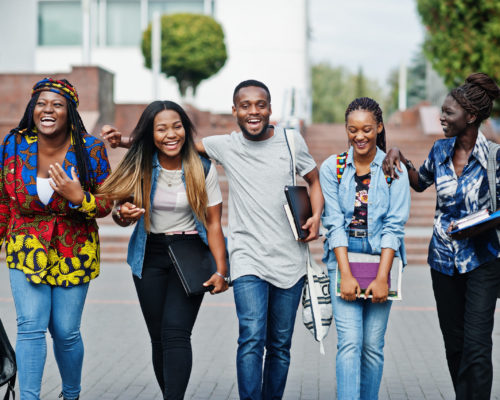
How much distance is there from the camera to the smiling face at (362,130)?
3906mm

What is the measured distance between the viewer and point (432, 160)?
13.6 ft

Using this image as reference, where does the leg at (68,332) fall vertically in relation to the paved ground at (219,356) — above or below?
above

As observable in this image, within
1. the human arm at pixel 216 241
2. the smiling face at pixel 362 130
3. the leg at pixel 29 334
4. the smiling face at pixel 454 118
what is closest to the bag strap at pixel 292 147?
the smiling face at pixel 362 130

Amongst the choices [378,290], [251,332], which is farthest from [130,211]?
[378,290]

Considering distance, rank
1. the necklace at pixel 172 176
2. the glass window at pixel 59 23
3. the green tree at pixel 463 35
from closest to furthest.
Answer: the necklace at pixel 172 176 < the green tree at pixel 463 35 < the glass window at pixel 59 23

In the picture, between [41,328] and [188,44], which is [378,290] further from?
[188,44]

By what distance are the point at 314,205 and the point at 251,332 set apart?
761 mm

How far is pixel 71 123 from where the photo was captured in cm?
412

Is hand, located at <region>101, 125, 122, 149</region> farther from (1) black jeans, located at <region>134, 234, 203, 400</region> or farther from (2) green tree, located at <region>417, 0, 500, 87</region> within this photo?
(2) green tree, located at <region>417, 0, 500, 87</region>

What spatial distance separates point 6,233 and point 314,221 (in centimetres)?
166

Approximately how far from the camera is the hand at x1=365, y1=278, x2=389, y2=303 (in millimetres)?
3799

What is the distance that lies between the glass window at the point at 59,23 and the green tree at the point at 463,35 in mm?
14991

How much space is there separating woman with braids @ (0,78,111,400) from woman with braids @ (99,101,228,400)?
0.60 ft

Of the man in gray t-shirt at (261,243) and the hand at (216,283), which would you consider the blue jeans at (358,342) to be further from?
the hand at (216,283)
